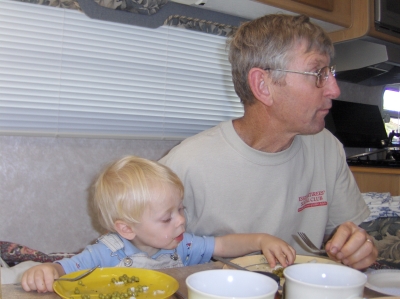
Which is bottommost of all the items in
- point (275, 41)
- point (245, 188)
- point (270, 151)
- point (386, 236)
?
point (386, 236)

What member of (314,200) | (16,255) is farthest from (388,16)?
(16,255)

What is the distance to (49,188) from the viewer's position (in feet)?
5.87

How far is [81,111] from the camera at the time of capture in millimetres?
1862

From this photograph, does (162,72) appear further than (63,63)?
Yes

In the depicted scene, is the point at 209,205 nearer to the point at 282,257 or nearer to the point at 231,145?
the point at 231,145

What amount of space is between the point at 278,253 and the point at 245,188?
361 millimetres

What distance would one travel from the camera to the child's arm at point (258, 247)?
0.95 m

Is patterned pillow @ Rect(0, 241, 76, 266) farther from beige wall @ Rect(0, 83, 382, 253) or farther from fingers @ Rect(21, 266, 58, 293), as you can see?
fingers @ Rect(21, 266, 58, 293)

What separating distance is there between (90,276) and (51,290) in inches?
2.7

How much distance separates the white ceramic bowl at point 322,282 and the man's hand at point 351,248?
376 mm

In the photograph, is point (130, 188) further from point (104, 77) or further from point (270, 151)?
point (104, 77)

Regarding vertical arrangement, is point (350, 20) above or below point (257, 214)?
above

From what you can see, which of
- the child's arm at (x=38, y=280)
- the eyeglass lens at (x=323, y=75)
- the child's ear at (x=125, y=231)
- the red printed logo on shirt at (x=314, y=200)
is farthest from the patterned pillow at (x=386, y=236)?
the child's arm at (x=38, y=280)

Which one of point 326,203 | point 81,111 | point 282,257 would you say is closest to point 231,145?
point 326,203
